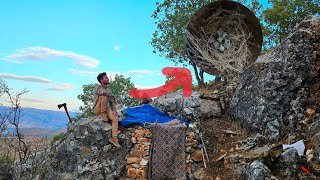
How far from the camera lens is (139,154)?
8578 millimetres

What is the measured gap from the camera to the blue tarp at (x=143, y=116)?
8.90 m

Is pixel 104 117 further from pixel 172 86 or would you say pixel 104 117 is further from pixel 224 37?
pixel 172 86

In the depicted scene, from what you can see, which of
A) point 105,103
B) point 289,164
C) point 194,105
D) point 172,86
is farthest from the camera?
point 172,86

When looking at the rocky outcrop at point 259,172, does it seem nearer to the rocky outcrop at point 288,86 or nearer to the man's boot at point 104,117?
the rocky outcrop at point 288,86


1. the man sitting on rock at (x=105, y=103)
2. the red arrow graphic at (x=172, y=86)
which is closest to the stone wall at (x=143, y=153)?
the man sitting on rock at (x=105, y=103)

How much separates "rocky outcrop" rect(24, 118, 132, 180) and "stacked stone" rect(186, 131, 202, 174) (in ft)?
5.36

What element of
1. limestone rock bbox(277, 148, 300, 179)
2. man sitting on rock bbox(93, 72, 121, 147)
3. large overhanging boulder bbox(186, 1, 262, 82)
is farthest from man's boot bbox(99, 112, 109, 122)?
large overhanging boulder bbox(186, 1, 262, 82)

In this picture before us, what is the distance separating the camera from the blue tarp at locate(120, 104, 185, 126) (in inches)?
350

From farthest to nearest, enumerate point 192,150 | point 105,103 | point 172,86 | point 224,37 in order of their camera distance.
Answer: point 172,86 → point 224,37 → point 192,150 → point 105,103

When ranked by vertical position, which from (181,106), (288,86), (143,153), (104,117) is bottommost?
(143,153)

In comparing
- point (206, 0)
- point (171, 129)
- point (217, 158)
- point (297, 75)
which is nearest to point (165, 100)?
point (171, 129)

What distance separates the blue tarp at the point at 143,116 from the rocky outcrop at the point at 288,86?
8.56 ft

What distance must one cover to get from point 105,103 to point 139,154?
1689mm

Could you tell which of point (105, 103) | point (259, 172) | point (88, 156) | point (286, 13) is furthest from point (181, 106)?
point (286, 13)
